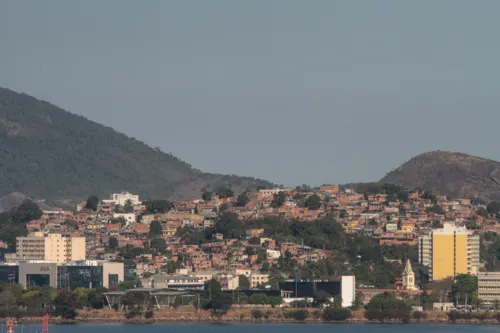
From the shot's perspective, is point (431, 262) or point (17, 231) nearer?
point (431, 262)

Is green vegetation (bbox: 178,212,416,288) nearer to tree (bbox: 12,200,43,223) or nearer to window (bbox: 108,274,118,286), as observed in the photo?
window (bbox: 108,274,118,286)

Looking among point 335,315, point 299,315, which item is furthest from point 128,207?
point 335,315

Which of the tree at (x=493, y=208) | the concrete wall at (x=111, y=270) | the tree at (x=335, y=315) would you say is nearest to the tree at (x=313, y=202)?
the tree at (x=493, y=208)

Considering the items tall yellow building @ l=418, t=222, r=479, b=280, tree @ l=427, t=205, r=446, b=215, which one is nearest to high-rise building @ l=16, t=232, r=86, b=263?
tall yellow building @ l=418, t=222, r=479, b=280

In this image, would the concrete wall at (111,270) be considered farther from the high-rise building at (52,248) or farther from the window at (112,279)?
the high-rise building at (52,248)

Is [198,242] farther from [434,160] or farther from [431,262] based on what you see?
[434,160]

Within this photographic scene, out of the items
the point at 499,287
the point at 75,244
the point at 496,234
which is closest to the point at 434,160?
the point at 496,234
